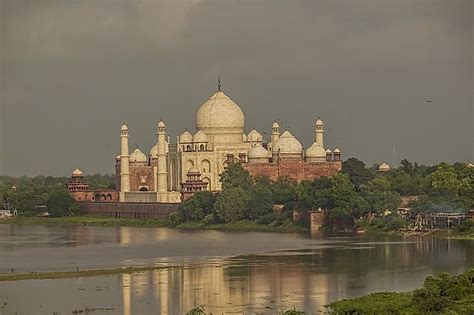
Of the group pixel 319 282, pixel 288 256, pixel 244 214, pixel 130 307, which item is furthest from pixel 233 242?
pixel 130 307

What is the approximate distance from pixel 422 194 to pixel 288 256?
1767 centimetres

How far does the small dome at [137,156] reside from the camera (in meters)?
75.7

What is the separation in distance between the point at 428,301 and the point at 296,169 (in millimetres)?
41466

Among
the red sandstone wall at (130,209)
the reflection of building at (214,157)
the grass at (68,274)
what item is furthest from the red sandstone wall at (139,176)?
the grass at (68,274)

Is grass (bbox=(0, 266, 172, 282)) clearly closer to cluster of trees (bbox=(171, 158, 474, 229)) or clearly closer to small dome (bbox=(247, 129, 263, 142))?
cluster of trees (bbox=(171, 158, 474, 229))

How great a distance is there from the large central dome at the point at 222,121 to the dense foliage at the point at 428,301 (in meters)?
41.9

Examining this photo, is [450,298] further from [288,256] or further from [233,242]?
[233,242]

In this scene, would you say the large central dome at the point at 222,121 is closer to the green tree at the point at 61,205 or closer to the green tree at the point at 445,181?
the green tree at the point at 61,205

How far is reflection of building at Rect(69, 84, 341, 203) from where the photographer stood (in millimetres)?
67750

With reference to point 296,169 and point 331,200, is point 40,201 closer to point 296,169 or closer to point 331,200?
point 296,169

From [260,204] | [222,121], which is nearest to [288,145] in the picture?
[222,121]

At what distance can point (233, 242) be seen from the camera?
48.6 meters

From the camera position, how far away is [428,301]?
1035 inches

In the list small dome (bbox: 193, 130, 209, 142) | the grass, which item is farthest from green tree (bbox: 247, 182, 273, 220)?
the grass
